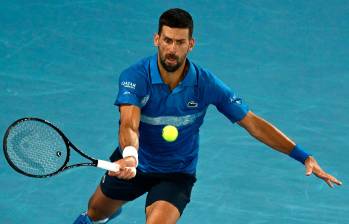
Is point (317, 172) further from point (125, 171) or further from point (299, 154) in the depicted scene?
point (125, 171)

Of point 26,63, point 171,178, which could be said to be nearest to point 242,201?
point 171,178

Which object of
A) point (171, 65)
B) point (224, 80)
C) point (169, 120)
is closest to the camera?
point (171, 65)

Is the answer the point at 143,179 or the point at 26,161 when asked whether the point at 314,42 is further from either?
the point at 26,161

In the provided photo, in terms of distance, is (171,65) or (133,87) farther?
(133,87)

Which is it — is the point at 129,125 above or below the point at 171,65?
below

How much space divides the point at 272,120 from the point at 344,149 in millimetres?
960

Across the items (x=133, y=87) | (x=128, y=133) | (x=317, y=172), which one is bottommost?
(x=317, y=172)

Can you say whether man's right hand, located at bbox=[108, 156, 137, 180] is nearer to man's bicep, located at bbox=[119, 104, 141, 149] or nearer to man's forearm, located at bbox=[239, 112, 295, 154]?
man's bicep, located at bbox=[119, 104, 141, 149]

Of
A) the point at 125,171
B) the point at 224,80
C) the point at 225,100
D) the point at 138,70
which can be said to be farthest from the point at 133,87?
the point at 224,80

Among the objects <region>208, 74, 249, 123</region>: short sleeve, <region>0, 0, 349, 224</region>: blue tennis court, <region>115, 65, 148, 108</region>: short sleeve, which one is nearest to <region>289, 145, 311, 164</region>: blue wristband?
<region>208, 74, 249, 123</region>: short sleeve

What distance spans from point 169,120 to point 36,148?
1193mm

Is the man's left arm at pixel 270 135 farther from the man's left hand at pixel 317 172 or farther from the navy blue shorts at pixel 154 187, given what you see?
the navy blue shorts at pixel 154 187

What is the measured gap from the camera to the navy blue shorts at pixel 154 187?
8.52 metres

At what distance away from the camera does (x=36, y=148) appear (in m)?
8.37
